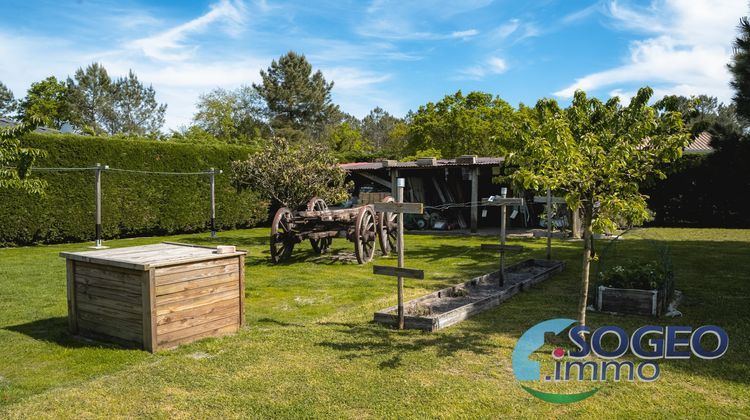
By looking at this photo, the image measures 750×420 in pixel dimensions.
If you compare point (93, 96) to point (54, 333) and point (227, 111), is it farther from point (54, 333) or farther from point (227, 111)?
point (54, 333)

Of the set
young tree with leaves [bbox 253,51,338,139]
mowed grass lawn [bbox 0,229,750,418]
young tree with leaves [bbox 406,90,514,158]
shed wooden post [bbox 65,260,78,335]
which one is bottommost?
mowed grass lawn [bbox 0,229,750,418]

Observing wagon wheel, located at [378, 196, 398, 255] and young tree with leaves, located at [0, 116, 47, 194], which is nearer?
young tree with leaves, located at [0, 116, 47, 194]

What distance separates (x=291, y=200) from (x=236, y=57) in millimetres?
13538

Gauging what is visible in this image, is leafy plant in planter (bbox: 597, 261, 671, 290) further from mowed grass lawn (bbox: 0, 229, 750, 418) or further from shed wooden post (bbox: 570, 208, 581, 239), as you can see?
shed wooden post (bbox: 570, 208, 581, 239)

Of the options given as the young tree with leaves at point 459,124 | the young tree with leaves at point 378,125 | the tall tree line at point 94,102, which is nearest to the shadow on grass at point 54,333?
the young tree with leaves at point 459,124

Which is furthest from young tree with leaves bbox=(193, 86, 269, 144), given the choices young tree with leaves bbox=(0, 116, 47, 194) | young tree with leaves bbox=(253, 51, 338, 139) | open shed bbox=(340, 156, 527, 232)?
young tree with leaves bbox=(0, 116, 47, 194)

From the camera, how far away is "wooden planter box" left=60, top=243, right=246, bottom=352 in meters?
4.84

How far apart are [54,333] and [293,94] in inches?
1512

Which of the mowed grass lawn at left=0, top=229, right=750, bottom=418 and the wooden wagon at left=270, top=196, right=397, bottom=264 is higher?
the wooden wagon at left=270, top=196, right=397, bottom=264

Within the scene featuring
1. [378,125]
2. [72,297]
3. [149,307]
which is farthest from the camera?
[378,125]

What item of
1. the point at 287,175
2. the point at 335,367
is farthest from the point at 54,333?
the point at 287,175

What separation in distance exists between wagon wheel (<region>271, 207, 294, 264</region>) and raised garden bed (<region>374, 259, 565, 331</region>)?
3942mm

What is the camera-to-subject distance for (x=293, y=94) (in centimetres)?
4234

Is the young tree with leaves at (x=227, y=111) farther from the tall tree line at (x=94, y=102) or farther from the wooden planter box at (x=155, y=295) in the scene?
the wooden planter box at (x=155, y=295)
